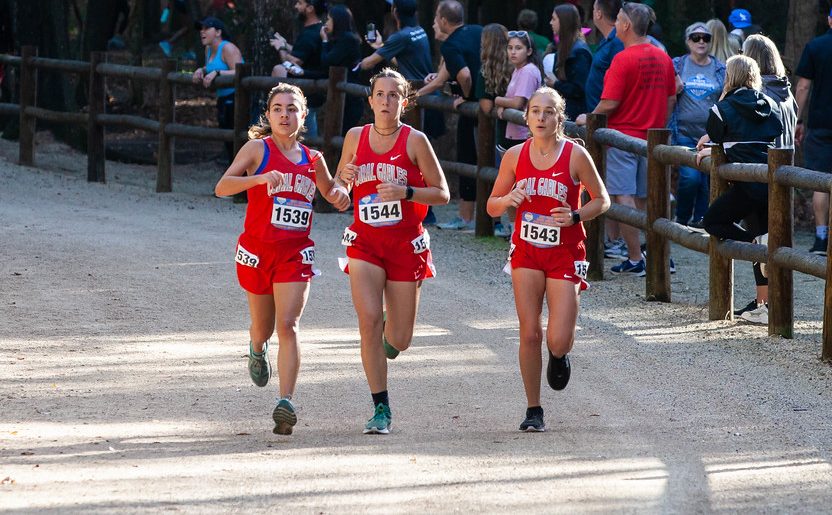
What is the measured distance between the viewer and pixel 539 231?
632 centimetres

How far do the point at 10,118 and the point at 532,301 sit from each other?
1647cm

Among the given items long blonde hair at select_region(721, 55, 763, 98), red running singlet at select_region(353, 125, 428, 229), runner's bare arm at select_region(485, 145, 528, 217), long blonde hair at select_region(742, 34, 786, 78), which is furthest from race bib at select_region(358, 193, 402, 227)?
long blonde hair at select_region(742, 34, 786, 78)

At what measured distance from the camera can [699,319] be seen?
935 centimetres

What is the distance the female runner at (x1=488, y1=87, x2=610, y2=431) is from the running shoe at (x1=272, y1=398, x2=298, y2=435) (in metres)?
1.04

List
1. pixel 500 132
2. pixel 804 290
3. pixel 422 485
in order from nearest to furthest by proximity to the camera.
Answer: pixel 422 485 < pixel 804 290 < pixel 500 132

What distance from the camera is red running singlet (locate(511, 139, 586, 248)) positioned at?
249 inches

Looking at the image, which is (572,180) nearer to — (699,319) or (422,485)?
(422,485)

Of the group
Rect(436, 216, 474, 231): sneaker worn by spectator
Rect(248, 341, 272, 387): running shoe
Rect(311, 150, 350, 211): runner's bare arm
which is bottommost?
Rect(436, 216, 474, 231): sneaker worn by spectator

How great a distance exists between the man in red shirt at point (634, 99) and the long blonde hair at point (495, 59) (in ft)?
3.96

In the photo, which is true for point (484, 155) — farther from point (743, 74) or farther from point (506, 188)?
point (506, 188)

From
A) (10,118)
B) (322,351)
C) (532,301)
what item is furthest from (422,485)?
(10,118)

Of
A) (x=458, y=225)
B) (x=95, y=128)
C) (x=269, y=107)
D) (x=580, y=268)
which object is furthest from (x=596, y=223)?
(x=95, y=128)

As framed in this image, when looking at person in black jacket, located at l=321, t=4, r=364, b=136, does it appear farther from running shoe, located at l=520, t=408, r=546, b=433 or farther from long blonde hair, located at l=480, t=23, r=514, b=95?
running shoe, located at l=520, t=408, r=546, b=433

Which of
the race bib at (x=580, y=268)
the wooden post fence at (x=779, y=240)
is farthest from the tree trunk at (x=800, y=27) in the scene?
the race bib at (x=580, y=268)
